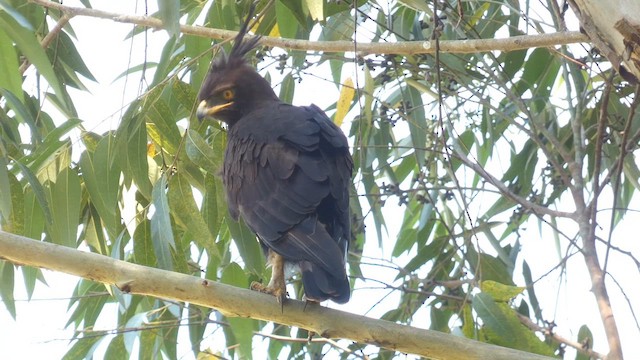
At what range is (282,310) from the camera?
351cm

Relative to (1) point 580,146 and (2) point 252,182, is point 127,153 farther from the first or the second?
(1) point 580,146

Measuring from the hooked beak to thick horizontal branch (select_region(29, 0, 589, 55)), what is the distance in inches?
14.4

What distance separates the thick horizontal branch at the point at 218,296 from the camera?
3143mm

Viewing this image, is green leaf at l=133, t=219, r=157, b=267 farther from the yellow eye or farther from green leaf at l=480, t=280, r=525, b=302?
green leaf at l=480, t=280, r=525, b=302

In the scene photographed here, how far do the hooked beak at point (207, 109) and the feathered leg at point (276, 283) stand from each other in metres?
0.74

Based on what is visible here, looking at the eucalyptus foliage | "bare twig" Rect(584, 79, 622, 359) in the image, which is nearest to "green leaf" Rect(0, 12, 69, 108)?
the eucalyptus foliage

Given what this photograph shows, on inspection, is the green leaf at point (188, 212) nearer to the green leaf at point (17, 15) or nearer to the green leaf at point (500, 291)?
the green leaf at point (17, 15)

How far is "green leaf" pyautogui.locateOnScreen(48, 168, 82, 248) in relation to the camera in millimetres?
4242

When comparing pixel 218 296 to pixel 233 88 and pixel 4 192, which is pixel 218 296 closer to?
pixel 4 192

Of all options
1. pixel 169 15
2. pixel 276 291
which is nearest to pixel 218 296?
pixel 276 291

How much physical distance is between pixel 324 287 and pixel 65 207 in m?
1.47

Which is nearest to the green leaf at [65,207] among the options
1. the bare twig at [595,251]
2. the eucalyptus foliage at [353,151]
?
the eucalyptus foliage at [353,151]

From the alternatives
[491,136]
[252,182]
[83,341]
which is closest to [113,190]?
[252,182]

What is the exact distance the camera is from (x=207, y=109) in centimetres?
453
